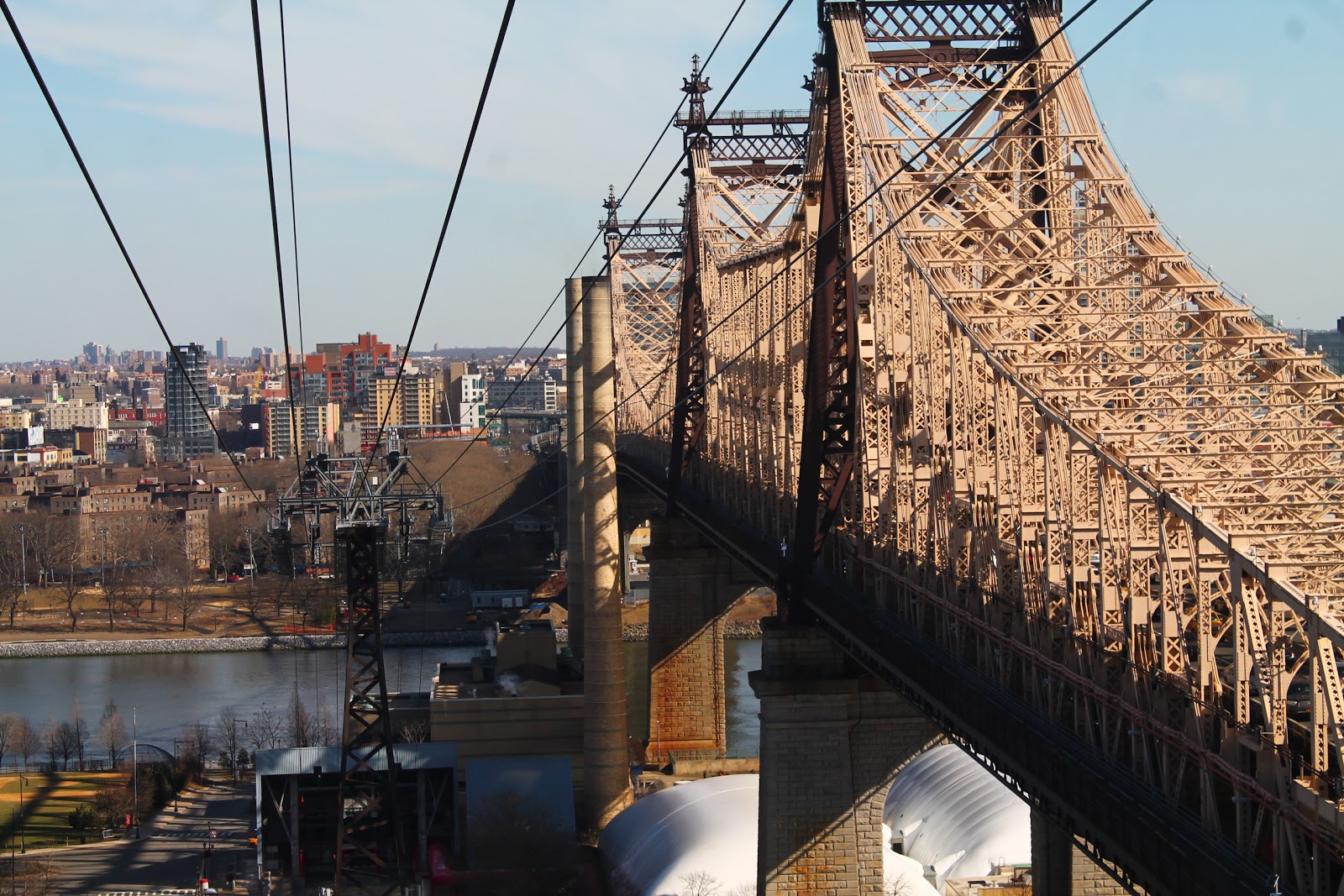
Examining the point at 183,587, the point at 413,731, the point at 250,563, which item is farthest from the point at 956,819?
the point at 250,563

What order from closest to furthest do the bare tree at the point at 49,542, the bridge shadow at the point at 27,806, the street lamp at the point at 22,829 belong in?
1. the street lamp at the point at 22,829
2. the bridge shadow at the point at 27,806
3. the bare tree at the point at 49,542

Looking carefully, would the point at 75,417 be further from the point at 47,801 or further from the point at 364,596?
the point at 364,596

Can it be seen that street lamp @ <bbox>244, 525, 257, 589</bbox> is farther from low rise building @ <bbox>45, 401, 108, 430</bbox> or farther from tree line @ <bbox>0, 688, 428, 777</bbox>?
low rise building @ <bbox>45, 401, 108, 430</bbox>

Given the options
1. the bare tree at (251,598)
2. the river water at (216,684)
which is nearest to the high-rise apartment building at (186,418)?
the bare tree at (251,598)

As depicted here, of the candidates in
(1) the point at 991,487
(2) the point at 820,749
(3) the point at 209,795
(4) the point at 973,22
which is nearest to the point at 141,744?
(3) the point at 209,795

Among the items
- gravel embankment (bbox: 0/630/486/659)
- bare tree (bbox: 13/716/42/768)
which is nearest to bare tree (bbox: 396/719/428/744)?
bare tree (bbox: 13/716/42/768)

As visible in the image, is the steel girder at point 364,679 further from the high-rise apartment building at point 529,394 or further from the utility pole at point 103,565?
the high-rise apartment building at point 529,394
